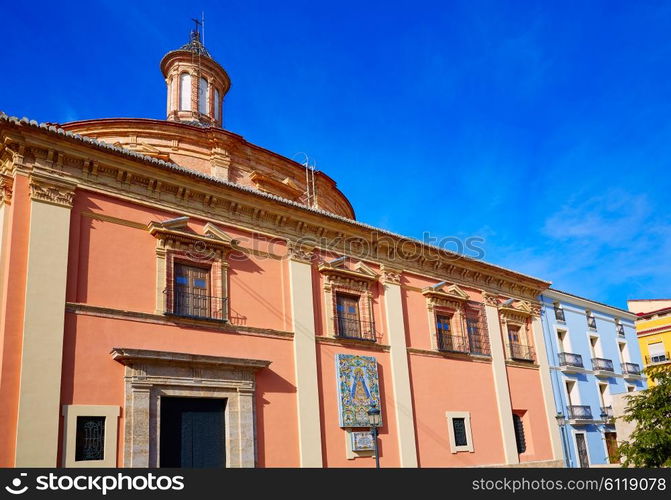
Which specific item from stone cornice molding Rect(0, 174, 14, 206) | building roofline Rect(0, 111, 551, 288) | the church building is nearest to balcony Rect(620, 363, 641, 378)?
the church building

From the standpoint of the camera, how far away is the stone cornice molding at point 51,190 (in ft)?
36.4

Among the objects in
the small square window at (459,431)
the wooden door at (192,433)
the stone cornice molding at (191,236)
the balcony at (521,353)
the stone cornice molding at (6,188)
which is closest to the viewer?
the stone cornice molding at (6,188)

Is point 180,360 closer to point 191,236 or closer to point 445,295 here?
point 191,236

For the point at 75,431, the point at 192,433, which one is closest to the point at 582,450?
the point at 192,433

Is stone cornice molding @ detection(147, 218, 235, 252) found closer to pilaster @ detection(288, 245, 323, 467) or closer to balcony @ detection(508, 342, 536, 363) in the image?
pilaster @ detection(288, 245, 323, 467)

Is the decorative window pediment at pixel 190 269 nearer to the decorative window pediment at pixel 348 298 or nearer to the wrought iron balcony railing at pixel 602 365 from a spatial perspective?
the decorative window pediment at pixel 348 298

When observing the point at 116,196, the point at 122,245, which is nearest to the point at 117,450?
the point at 122,245

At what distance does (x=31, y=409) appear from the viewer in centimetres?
982

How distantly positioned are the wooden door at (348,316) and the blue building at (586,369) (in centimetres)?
936

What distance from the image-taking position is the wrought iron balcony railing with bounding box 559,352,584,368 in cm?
2217

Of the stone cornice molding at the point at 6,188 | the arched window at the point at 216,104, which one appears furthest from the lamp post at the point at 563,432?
the stone cornice molding at the point at 6,188

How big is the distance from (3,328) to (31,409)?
1414 mm

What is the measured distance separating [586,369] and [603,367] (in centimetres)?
153

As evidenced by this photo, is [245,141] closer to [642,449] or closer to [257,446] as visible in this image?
[257,446]
